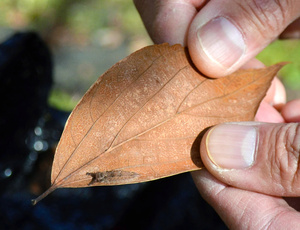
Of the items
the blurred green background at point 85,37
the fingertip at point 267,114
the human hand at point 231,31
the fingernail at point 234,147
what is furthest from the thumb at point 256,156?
the blurred green background at point 85,37

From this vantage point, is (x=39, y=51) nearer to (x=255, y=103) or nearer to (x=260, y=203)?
(x=255, y=103)

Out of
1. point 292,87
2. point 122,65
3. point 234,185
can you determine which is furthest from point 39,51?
point 292,87

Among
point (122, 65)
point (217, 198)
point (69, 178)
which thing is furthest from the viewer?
point (217, 198)

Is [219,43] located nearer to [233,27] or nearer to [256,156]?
[233,27]

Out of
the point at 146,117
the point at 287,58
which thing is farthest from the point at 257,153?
the point at 287,58

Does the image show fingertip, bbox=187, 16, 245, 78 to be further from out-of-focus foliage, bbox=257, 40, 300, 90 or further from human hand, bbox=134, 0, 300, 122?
out-of-focus foliage, bbox=257, 40, 300, 90
